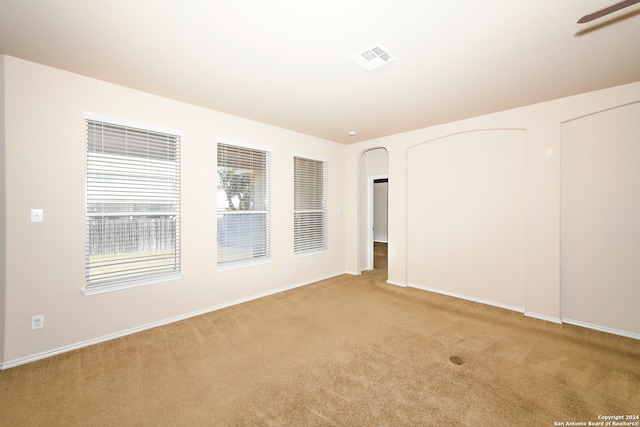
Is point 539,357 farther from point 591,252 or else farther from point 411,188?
point 411,188

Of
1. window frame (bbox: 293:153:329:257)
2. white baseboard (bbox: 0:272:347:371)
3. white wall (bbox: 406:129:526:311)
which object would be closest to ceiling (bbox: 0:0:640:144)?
white wall (bbox: 406:129:526:311)

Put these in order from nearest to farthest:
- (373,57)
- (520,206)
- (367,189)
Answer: (373,57)
(520,206)
(367,189)

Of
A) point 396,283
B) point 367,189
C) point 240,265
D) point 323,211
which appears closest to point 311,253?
point 323,211

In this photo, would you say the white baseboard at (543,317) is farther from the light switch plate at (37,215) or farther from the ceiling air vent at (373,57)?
the light switch plate at (37,215)

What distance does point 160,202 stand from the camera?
3277 mm

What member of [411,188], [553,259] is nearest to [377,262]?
[411,188]

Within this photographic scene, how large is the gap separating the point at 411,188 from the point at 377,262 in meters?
2.73

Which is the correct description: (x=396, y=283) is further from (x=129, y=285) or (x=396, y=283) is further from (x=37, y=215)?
(x=37, y=215)

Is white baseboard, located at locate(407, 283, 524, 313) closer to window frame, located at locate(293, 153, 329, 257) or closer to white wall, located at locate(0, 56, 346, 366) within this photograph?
window frame, located at locate(293, 153, 329, 257)

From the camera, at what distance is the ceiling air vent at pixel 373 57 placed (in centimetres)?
228

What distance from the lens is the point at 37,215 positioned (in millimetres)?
2520

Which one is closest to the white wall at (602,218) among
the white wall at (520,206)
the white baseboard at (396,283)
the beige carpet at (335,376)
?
the white wall at (520,206)

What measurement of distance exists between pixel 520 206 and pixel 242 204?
4.02 meters

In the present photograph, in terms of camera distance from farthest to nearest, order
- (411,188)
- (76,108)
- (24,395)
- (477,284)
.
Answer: (411,188)
(477,284)
(76,108)
(24,395)
